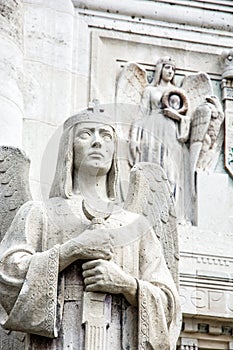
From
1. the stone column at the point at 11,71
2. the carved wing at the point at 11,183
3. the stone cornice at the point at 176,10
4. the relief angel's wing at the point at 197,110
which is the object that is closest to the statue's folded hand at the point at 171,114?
the relief angel's wing at the point at 197,110

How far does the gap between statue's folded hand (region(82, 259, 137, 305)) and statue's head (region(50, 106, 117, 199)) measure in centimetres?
61

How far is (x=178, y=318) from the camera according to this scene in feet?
31.7

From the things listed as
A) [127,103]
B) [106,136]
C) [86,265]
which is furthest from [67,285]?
[127,103]

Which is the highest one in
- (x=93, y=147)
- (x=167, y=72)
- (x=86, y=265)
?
(x=167, y=72)

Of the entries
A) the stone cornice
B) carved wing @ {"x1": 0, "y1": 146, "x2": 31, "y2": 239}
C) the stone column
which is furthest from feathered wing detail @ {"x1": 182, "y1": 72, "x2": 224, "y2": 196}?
carved wing @ {"x1": 0, "y1": 146, "x2": 31, "y2": 239}

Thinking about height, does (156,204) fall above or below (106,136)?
below

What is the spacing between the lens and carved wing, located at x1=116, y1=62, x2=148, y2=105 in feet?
39.4

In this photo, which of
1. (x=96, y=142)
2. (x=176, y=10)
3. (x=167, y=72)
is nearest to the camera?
(x=96, y=142)

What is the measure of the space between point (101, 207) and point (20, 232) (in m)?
0.51

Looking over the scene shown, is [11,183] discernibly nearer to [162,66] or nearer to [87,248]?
[87,248]

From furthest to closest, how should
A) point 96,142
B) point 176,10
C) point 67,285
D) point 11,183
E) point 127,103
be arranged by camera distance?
point 176,10 → point 127,103 → point 11,183 → point 96,142 → point 67,285

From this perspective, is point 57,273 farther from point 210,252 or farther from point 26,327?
point 210,252

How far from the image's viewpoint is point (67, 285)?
942cm

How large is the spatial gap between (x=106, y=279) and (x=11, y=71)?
274cm
